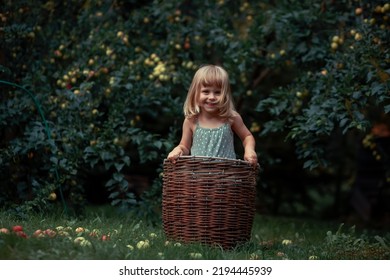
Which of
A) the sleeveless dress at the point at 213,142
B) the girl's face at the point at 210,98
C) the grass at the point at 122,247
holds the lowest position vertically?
the grass at the point at 122,247

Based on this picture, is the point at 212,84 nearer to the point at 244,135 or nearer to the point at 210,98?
the point at 210,98

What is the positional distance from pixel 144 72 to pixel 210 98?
5.83 feet

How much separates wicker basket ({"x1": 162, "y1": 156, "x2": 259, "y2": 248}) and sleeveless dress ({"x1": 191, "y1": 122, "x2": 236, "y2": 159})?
0.24 metres

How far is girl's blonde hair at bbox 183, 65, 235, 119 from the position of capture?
3418mm

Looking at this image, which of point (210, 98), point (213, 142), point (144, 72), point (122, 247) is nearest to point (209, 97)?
point (210, 98)

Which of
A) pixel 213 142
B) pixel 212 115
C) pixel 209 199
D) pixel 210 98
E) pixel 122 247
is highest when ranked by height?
pixel 210 98

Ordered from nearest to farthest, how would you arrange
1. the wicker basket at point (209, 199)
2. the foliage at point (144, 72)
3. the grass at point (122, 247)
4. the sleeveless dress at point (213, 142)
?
the grass at point (122, 247), the wicker basket at point (209, 199), the sleeveless dress at point (213, 142), the foliage at point (144, 72)

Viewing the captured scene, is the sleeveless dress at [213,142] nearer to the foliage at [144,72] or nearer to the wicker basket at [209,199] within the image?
the wicker basket at [209,199]

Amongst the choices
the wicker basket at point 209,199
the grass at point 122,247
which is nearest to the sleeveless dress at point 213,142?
the wicker basket at point 209,199

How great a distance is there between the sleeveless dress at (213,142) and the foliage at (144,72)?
963mm

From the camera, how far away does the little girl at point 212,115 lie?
3.41 meters

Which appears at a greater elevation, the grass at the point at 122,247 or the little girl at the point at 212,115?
the little girl at the point at 212,115

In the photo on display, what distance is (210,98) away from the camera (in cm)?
340

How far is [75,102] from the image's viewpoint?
4.64 meters
